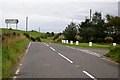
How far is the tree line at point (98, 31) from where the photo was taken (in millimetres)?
75812

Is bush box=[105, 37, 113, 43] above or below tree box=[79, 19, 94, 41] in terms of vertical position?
below

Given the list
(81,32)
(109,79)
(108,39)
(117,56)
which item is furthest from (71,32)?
(109,79)

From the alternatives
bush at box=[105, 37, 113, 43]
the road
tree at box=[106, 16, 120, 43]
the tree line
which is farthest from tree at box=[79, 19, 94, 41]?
the road

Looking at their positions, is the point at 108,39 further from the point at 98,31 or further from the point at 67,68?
the point at 67,68

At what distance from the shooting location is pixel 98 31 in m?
77.4

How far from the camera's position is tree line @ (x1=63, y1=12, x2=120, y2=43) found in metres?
75.8

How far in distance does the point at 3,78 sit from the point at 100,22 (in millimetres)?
69477

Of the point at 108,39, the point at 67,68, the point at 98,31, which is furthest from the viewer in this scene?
the point at 98,31

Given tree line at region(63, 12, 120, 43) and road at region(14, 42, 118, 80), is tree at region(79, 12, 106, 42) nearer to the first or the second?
tree line at region(63, 12, 120, 43)

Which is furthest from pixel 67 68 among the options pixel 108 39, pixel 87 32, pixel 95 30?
pixel 95 30

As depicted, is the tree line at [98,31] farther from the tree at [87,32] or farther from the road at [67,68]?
the road at [67,68]

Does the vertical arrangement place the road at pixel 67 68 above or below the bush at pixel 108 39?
below

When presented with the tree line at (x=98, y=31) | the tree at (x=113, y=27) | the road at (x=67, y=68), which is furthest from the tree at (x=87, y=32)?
the road at (x=67, y=68)

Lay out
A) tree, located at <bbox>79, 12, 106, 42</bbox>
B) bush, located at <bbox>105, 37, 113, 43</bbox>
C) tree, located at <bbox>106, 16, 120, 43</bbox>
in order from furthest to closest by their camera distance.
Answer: tree, located at <bbox>79, 12, 106, 42</bbox>
tree, located at <bbox>106, 16, 120, 43</bbox>
bush, located at <bbox>105, 37, 113, 43</bbox>
